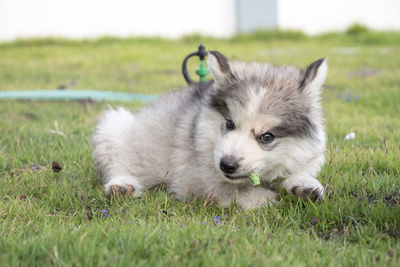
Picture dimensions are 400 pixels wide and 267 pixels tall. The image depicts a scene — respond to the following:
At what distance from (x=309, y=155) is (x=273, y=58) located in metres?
8.05

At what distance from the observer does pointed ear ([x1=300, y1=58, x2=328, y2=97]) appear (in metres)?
3.04

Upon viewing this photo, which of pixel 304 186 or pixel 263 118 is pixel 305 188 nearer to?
pixel 304 186

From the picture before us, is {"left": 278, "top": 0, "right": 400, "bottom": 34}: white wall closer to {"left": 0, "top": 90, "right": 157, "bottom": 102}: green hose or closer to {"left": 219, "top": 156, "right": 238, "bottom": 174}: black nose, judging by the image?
{"left": 0, "top": 90, "right": 157, "bottom": 102}: green hose

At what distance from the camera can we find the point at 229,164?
109 inches

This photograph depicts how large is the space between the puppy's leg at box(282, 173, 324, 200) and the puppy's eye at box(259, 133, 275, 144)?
16.1 inches

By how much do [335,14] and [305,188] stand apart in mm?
14297

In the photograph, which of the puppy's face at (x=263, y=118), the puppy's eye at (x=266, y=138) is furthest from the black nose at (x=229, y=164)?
the puppy's eye at (x=266, y=138)

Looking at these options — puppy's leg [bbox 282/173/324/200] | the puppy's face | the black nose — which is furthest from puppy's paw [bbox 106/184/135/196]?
puppy's leg [bbox 282/173/324/200]

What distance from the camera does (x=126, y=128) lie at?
390cm

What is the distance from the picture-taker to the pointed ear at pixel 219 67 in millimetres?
3148

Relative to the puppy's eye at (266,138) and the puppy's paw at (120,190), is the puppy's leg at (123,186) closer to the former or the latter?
the puppy's paw at (120,190)

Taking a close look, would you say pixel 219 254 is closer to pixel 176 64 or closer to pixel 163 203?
pixel 163 203

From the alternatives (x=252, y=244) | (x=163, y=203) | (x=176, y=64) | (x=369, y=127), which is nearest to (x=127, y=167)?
(x=163, y=203)

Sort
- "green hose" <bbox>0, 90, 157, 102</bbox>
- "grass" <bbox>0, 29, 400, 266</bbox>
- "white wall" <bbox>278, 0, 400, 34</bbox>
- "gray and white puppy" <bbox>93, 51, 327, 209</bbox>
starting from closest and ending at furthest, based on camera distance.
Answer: "grass" <bbox>0, 29, 400, 266</bbox> → "gray and white puppy" <bbox>93, 51, 327, 209</bbox> → "green hose" <bbox>0, 90, 157, 102</bbox> → "white wall" <bbox>278, 0, 400, 34</bbox>
